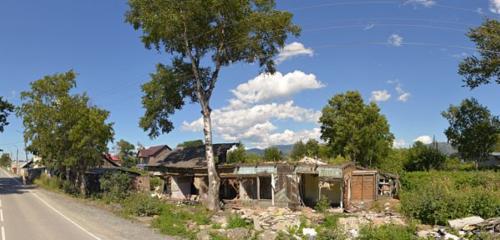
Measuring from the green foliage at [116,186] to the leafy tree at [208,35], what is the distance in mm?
9178

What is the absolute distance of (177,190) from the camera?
40.0 metres

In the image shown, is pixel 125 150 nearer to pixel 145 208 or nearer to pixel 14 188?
pixel 14 188

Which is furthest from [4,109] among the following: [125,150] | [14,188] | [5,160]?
[5,160]

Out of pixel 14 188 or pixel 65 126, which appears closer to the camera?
pixel 65 126

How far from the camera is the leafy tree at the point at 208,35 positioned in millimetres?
28394

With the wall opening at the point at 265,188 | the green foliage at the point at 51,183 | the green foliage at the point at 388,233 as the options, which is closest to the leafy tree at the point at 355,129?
the wall opening at the point at 265,188

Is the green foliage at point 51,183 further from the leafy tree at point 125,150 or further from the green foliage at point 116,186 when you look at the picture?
the leafy tree at point 125,150

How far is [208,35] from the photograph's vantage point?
3039cm

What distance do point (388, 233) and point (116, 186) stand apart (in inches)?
1053

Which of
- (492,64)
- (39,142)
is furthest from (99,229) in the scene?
(492,64)

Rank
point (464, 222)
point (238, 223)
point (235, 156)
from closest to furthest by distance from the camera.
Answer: point (464, 222)
point (238, 223)
point (235, 156)

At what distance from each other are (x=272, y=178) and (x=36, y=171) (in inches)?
2371

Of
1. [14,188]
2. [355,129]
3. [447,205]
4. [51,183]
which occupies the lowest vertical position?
[14,188]

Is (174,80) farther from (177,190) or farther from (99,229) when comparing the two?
(99,229)
